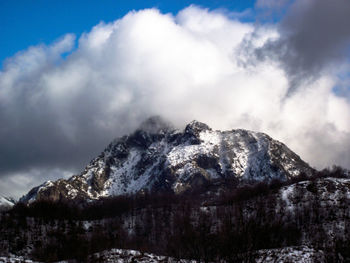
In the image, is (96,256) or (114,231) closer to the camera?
(96,256)

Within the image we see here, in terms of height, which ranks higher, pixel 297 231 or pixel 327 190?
pixel 327 190

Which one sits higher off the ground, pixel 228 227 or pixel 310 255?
pixel 228 227

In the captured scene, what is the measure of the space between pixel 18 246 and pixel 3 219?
3099 centimetres

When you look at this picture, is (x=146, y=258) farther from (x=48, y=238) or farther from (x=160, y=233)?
(x=160, y=233)

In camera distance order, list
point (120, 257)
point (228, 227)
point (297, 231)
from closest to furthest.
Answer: point (228, 227) < point (120, 257) < point (297, 231)

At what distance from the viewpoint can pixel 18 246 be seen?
153 metres

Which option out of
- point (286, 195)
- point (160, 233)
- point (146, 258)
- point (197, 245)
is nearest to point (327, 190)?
point (286, 195)

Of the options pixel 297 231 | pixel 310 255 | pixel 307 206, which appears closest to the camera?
pixel 310 255

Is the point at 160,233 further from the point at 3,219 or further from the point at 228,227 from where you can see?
the point at 228,227

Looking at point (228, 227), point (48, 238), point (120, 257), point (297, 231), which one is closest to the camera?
point (228, 227)

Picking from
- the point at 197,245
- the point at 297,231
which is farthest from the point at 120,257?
the point at 297,231

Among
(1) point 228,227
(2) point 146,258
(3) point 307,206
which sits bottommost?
(2) point 146,258

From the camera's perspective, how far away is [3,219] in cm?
17875

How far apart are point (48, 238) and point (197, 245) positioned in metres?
136
